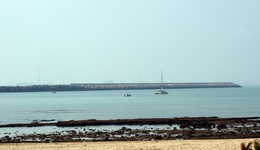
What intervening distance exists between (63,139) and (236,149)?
1294cm

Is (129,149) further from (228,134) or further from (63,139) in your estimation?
(228,134)

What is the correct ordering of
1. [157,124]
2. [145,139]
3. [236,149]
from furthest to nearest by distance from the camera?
[157,124] → [145,139] → [236,149]

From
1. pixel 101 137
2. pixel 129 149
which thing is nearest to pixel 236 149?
pixel 129 149

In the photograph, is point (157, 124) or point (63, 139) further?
point (157, 124)

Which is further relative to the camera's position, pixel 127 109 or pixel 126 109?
pixel 126 109

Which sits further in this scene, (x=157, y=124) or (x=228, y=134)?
(x=157, y=124)

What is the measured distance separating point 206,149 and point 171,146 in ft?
6.77

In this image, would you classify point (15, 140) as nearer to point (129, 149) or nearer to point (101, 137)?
point (101, 137)

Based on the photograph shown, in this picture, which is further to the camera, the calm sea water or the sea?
the calm sea water

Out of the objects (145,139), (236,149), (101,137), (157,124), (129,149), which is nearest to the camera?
(236,149)

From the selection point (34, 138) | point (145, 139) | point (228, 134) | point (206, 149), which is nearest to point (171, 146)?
point (206, 149)

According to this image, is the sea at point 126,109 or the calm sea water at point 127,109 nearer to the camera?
the sea at point 126,109

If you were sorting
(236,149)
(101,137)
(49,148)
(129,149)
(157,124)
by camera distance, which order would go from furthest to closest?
(157,124), (101,137), (49,148), (129,149), (236,149)

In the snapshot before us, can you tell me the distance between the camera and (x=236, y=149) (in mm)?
21297
